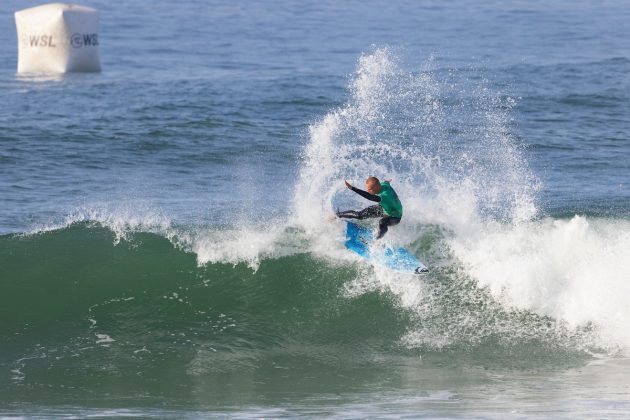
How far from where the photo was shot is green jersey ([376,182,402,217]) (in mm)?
14797

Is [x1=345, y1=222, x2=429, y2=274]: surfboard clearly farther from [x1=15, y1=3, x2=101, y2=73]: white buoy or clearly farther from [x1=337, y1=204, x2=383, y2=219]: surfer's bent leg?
[x1=15, y1=3, x2=101, y2=73]: white buoy

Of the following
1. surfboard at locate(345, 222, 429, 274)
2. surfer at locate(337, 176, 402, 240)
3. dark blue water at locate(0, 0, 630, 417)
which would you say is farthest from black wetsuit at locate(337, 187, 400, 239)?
dark blue water at locate(0, 0, 630, 417)

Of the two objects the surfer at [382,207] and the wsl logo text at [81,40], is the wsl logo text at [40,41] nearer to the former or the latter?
the wsl logo text at [81,40]

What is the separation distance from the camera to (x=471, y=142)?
2669 cm

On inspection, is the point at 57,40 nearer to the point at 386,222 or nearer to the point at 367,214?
the point at 367,214

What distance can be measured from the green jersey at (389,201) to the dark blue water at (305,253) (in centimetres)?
102

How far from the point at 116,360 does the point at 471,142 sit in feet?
49.8

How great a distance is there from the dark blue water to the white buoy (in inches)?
137

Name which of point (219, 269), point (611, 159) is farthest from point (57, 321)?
point (611, 159)

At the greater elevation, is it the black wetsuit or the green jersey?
the green jersey

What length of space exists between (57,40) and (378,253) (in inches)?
1016

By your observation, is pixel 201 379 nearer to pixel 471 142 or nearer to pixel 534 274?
pixel 534 274

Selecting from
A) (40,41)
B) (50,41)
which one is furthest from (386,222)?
(40,41)

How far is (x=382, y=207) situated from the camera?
15.1 m
